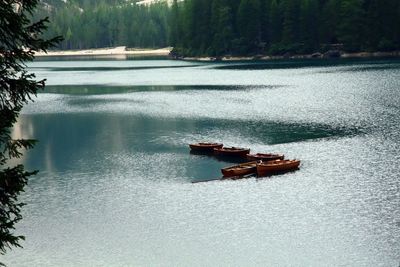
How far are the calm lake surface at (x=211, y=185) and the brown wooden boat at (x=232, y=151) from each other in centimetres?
212

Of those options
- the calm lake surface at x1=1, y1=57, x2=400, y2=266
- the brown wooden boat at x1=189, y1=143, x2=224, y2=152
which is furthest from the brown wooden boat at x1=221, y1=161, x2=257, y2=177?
the brown wooden boat at x1=189, y1=143, x2=224, y2=152

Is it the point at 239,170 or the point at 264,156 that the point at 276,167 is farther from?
the point at 264,156

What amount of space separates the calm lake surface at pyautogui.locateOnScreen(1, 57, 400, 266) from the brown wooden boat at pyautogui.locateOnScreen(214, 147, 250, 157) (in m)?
2.12

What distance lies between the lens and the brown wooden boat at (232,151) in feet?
255

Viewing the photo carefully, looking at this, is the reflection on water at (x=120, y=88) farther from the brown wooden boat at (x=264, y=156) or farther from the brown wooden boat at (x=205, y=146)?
the brown wooden boat at (x=264, y=156)

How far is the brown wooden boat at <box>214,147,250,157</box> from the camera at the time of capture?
Result: 77.8 meters

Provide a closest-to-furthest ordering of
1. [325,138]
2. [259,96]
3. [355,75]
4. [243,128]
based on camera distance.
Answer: [325,138], [243,128], [259,96], [355,75]

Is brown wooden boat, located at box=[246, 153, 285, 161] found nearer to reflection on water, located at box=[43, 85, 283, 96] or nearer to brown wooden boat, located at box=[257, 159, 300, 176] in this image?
brown wooden boat, located at box=[257, 159, 300, 176]

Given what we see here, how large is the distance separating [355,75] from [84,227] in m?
120

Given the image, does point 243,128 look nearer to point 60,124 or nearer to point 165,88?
point 60,124

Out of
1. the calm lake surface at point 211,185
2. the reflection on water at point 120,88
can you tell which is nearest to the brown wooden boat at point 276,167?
the calm lake surface at point 211,185

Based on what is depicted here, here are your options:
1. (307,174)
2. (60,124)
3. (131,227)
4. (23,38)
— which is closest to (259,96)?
(60,124)

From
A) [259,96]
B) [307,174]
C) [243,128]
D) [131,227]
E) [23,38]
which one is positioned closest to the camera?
[23,38]

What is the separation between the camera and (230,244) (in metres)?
45.7
